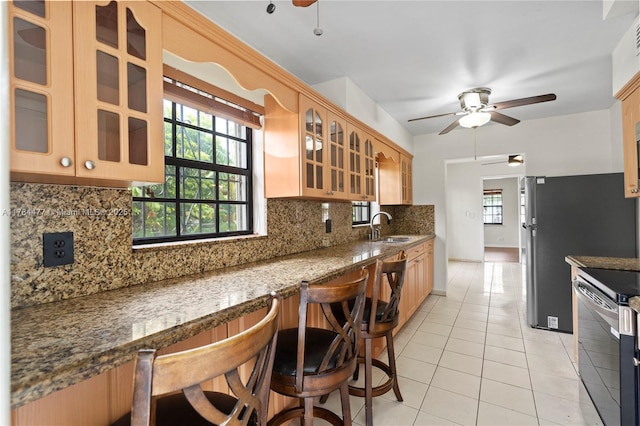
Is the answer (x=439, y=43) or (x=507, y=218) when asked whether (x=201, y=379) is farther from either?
(x=507, y=218)

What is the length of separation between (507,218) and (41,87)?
417 inches

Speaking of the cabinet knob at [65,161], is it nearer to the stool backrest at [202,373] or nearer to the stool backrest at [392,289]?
the stool backrest at [202,373]

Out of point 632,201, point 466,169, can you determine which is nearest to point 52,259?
point 632,201

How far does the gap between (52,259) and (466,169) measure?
7.71 metres

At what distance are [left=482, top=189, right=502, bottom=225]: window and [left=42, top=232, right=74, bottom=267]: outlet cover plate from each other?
10150 millimetres

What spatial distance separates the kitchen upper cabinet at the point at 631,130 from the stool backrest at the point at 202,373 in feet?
8.66

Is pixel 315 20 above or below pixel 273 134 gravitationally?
above

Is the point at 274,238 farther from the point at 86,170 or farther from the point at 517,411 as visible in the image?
the point at 517,411

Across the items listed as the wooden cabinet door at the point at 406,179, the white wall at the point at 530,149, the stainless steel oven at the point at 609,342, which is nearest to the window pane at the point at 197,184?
the stainless steel oven at the point at 609,342

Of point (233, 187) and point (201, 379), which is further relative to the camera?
point (233, 187)

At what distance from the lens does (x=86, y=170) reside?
94 cm

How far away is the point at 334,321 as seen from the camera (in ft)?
3.89

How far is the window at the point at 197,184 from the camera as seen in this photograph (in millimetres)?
1575

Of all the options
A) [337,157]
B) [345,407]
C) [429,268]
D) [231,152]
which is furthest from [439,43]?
[429,268]
